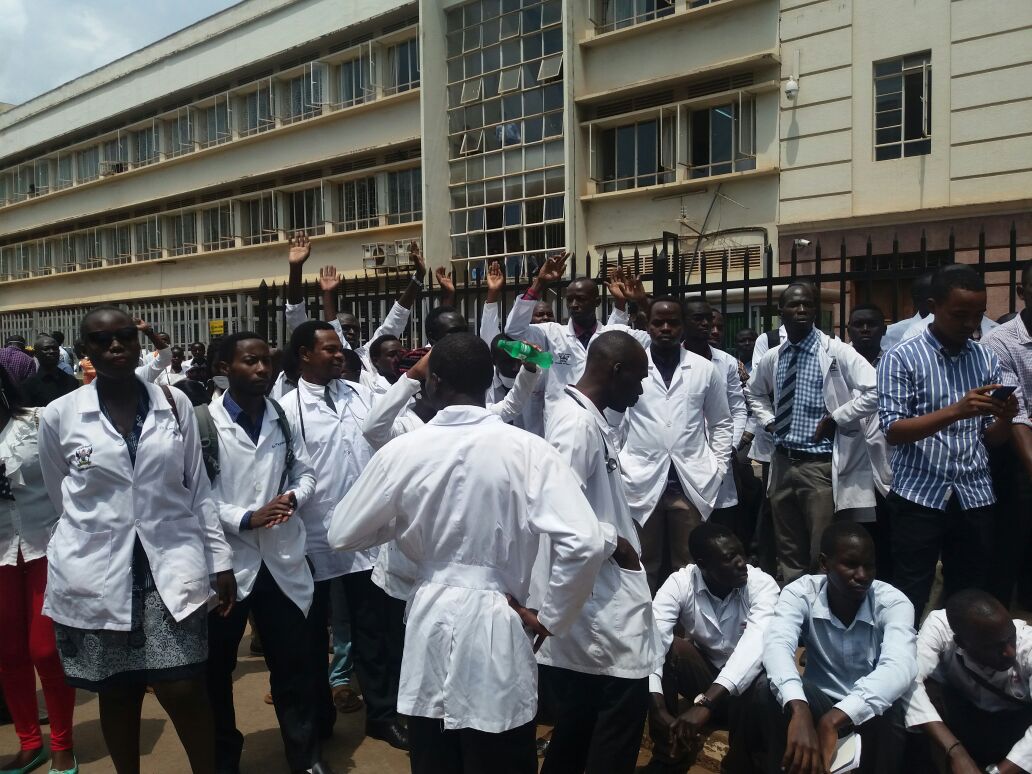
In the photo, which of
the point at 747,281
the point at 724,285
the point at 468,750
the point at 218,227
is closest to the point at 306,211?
the point at 218,227

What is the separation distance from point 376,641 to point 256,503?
3.26 feet

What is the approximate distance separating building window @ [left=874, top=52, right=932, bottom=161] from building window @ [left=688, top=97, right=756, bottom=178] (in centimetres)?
224

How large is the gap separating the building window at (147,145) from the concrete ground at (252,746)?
85.8 ft

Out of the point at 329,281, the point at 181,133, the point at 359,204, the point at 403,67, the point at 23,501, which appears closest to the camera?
the point at 23,501

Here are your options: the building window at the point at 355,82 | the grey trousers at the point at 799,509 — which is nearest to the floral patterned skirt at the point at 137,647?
the grey trousers at the point at 799,509

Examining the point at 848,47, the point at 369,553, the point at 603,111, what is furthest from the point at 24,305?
the point at 369,553

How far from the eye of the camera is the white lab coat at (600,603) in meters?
2.94

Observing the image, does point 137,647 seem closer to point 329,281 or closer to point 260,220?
point 329,281

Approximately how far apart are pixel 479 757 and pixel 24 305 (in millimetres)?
36690

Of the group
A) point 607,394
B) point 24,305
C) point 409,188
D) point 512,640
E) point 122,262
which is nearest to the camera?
point 512,640

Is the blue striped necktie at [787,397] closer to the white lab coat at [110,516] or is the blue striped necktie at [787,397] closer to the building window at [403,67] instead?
the white lab coat at [110,516]

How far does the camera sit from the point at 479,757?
8.29ft

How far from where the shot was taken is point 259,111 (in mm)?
24188

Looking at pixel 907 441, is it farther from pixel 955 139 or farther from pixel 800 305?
pixel 955 139
